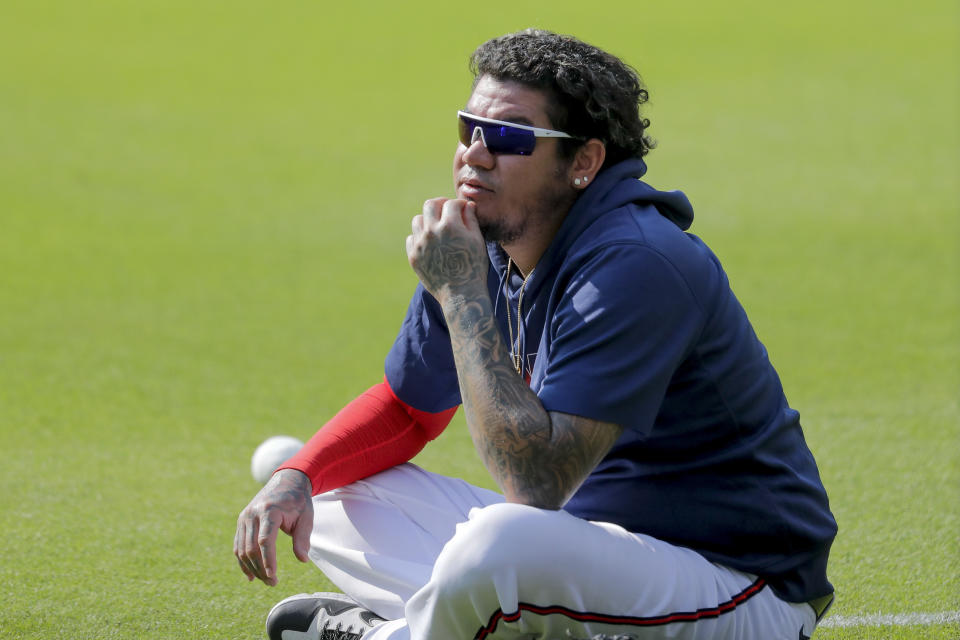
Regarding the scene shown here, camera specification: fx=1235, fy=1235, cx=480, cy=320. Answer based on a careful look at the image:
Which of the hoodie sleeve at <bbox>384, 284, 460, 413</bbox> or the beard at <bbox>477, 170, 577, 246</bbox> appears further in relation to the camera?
the hoodie sleeve at <bbox>384, 284, 460, 413</bbox>

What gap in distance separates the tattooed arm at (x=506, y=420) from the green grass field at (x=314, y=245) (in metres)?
1.33

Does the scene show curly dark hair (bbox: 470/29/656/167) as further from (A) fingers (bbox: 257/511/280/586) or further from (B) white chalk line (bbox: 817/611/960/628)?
(B) white chalk line (bbox: 817/611/960/628)

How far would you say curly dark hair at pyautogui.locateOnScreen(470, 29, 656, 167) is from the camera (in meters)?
3.26

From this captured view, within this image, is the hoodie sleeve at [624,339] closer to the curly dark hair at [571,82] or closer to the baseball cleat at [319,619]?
the curly dark hair at [571,82]


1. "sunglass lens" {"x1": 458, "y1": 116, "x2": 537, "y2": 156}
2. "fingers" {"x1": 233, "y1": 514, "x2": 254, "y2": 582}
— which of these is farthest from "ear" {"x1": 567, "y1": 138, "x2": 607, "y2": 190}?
"fingers" {"x1": 233, "y1": 514, "x2": 254, "y2": 582}

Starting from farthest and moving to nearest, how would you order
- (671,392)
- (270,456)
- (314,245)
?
(314,245)
(270,456)
(671,392)

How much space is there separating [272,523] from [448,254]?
0.85 meters

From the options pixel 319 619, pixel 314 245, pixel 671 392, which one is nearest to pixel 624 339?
→ pixel 671 392

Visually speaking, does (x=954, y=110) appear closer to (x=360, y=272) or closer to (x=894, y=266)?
(x=894, y=266)

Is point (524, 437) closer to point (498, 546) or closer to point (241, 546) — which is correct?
point (498, 546)

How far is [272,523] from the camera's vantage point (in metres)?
3.23

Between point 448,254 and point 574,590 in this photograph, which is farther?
point 448,254

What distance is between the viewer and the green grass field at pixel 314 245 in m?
4.54

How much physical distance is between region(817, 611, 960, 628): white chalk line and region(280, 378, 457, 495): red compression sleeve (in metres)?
1.35
